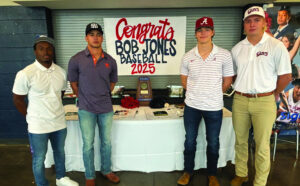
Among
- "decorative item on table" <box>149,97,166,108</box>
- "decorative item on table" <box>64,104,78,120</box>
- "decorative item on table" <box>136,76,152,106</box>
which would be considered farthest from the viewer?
"decorative item on table" <box>136,76,152,106</box>

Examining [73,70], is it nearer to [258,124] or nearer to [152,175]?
[152,175]

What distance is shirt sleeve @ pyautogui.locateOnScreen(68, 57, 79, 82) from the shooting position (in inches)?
83.1

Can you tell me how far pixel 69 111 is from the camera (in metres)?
2.84

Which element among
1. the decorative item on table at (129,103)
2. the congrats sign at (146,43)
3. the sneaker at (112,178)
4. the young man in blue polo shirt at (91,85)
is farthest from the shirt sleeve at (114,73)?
the sneaker at (112,178)

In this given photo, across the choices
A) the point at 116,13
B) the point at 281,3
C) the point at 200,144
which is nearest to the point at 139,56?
the point at 116,13

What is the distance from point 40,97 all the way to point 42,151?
1.76 feet

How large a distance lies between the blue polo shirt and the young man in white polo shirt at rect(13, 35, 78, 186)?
7.1 inches

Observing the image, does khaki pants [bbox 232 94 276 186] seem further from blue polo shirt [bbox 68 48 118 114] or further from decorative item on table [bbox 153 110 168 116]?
blue polo shirt [bbox 68 48 118 114]

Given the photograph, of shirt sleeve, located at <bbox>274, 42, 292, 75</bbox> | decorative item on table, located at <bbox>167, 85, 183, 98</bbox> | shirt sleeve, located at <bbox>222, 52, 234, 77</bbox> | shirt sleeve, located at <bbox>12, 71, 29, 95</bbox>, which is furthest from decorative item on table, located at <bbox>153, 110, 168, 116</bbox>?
shirt sleeve, located at <bbox>12, 71, 29, 95</bbox>

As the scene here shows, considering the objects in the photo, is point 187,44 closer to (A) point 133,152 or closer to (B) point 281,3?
(B) point 281,3

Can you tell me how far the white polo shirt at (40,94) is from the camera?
1867 millimetres

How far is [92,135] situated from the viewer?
2225 mm

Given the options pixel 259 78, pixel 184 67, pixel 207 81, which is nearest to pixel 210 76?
pixel 207 81

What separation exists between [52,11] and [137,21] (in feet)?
4.41
